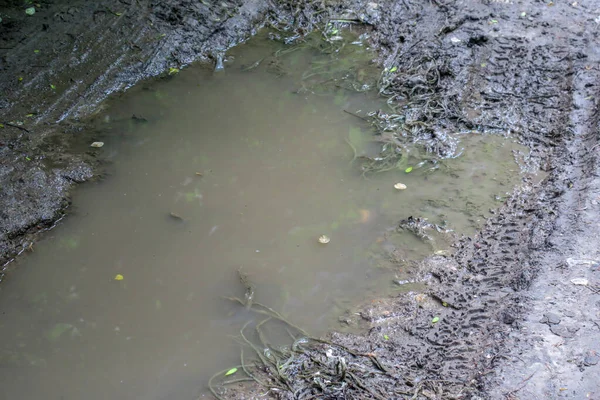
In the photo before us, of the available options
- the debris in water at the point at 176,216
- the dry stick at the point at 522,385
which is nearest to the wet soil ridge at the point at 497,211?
the dry stick at the point at 522,385

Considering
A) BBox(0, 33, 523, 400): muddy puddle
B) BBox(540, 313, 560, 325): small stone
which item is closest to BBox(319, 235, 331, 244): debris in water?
BBox(0, 33, 523, 400): muddy puddle

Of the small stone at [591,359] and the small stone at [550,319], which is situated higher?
the small stone at [550,319]

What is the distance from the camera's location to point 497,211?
12.2ft

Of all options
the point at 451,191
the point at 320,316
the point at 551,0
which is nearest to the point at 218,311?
the point at 320,316

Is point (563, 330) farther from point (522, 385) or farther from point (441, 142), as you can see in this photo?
point (441, 142)

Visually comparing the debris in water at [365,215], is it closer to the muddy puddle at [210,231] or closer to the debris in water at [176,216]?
the muddy puddle at [210,231]

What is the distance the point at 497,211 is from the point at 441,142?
2.67 feet

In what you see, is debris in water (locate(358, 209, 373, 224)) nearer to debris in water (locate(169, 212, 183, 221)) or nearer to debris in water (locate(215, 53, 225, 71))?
debris in water (locate(169, 212, 183, 221))

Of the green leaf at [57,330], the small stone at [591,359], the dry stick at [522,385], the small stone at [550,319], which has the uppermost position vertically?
the small stone at [550,319]

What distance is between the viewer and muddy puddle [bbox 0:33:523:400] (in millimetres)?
3055

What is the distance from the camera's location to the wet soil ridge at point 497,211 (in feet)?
9.17

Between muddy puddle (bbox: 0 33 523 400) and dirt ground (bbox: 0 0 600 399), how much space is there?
0.68 feet

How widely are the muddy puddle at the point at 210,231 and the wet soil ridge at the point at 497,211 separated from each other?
21 cm

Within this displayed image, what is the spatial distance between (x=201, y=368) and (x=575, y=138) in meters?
3.26
